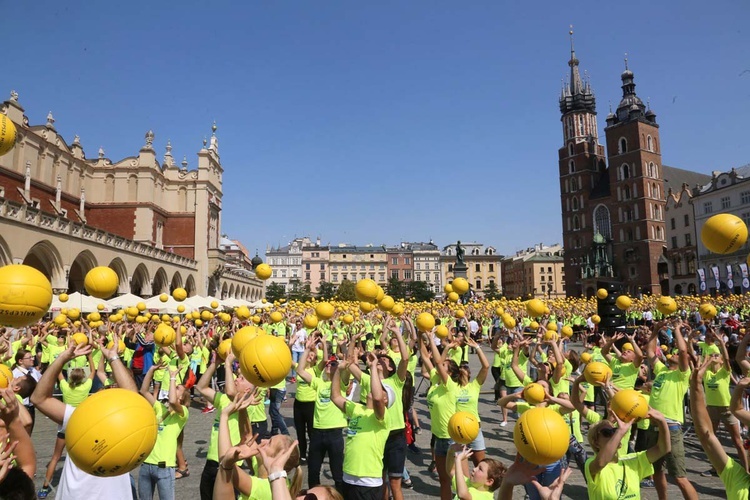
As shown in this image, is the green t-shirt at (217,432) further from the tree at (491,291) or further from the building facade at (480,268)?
the building facade at (480,268)

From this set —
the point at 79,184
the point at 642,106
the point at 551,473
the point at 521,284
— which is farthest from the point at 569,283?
the point at 551,473

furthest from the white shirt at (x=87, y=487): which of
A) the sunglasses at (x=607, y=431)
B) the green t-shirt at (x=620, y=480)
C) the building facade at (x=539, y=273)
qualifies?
the building facade at (x=539, y=273)

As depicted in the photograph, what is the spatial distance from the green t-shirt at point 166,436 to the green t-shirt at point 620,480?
4.18 m

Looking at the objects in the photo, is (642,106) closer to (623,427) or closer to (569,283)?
(569,283)

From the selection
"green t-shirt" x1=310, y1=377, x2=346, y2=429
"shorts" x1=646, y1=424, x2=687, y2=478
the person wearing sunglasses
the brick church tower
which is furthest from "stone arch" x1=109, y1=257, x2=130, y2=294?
the brick church tower

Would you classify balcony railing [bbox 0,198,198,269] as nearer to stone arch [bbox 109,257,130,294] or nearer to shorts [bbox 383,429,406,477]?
stone arch [bbox 109,257,130,294]

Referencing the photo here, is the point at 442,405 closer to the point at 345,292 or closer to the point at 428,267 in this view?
the point at 345,292

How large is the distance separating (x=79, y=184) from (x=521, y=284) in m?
106

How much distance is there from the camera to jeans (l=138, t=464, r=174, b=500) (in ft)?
17.4

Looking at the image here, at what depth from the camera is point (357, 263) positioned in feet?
411

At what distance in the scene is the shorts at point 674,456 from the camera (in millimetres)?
6195

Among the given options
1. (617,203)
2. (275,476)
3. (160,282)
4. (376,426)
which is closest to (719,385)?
(376,426)

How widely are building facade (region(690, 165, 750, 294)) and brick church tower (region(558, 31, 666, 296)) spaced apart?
8171 millimetres

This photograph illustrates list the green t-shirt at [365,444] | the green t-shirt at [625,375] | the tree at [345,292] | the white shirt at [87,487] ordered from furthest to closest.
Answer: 1. the tree at [345,292]
2. the green t-shirt at [625,375]
3. the green t-shirt at [365,444]
4. the white shirt at [87,487]
